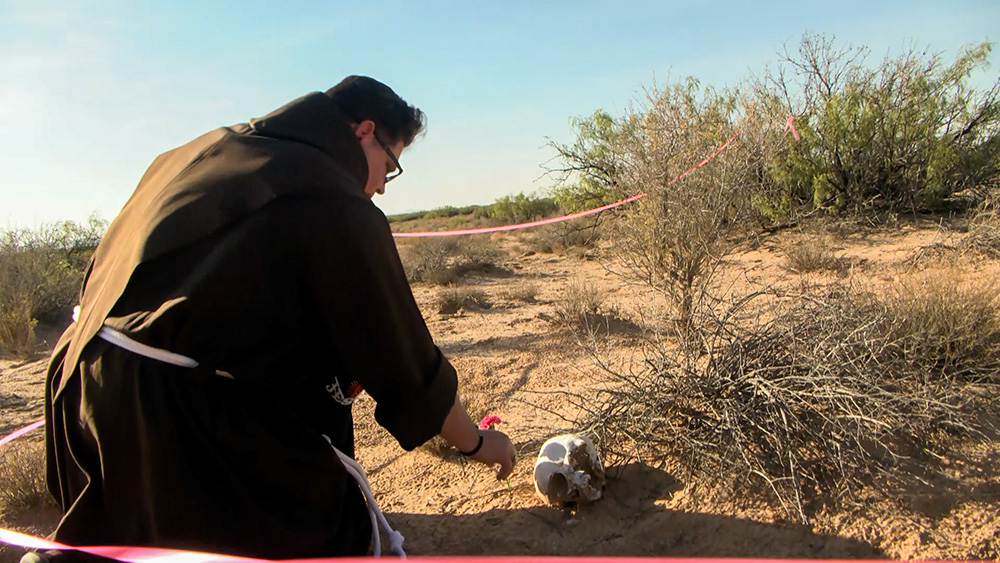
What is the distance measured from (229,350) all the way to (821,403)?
2.35 m

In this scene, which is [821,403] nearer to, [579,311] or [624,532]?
[624,532]

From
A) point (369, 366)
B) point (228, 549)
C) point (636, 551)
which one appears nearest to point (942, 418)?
point (636, 551)

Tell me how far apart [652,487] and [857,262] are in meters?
6.04

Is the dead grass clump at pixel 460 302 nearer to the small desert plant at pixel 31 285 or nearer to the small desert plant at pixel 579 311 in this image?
the small desert plant at pixel 579 311

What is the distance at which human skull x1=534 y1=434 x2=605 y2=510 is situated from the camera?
8.44 feet

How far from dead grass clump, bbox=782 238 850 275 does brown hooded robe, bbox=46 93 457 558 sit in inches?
267

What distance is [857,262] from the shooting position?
24.7 feet

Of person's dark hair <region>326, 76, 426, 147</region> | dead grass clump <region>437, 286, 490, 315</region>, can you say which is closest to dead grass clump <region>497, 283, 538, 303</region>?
dead grass clump <region>437, 286, 490, 315</region>

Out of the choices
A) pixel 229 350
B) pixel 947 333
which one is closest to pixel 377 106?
pixel 229 350

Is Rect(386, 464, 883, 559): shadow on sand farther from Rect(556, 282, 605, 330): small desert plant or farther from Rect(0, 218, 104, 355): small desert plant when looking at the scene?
Rect(0, 218, 104, 355): small desert plant

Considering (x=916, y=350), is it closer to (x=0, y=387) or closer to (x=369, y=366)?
(x=369, y=366)

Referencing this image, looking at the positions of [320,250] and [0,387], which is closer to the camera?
[320,250]

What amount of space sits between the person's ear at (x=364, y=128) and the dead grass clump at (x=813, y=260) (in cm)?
656

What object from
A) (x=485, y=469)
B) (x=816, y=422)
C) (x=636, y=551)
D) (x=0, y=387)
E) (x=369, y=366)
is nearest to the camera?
(x=369, y=366)
